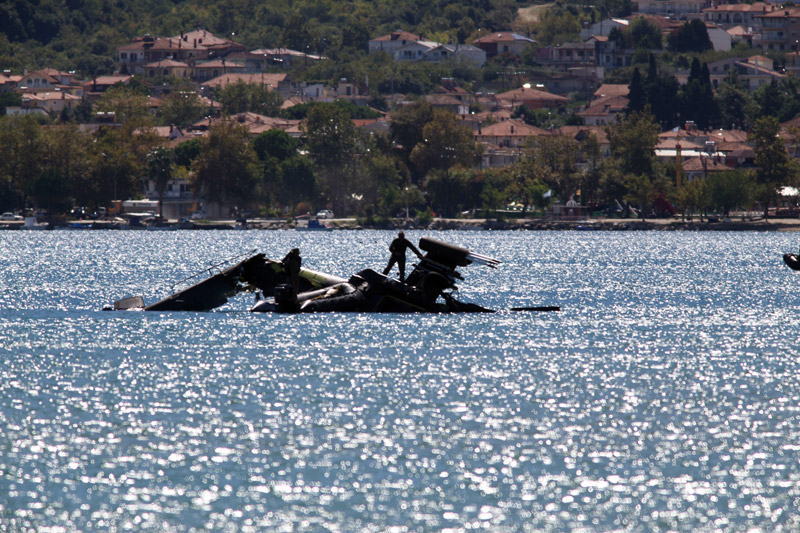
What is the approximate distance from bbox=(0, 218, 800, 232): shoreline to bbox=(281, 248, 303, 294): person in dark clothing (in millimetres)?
128820

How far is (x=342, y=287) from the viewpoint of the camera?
5541cm

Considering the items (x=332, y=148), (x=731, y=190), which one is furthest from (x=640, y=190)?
(x=332, y=148)

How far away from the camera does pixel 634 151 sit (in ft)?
611

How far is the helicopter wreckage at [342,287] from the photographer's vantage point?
172 feet

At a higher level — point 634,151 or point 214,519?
point 634,151

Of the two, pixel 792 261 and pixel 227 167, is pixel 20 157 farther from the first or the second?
pixel 792 261

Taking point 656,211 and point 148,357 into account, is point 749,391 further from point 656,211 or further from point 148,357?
point 656,211

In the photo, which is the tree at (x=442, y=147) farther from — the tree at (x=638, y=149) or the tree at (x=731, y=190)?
the tree at (x=731, y=190)

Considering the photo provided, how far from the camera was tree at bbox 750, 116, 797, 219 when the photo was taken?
185 meters

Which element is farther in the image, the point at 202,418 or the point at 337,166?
the point at 337,166

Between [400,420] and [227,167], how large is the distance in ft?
503

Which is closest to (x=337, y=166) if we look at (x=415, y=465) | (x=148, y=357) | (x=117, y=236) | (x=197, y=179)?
(x=197, y=179)

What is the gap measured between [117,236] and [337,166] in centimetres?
3345

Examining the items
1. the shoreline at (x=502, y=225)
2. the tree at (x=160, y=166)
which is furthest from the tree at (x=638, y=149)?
the tree at (x=160, y=166)
